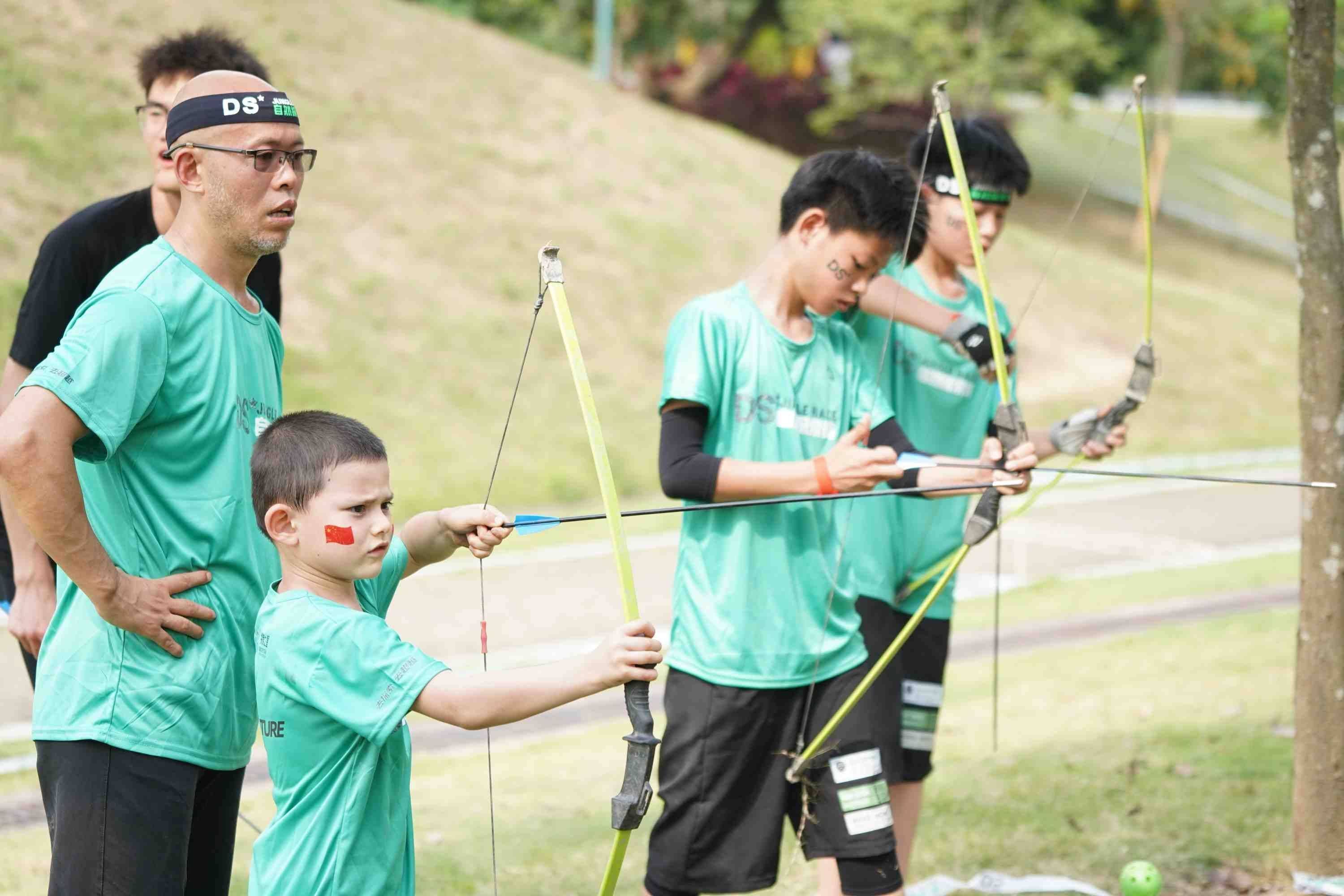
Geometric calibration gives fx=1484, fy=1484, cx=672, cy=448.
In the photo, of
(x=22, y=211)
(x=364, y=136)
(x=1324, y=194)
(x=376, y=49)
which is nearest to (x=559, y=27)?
(x=376, y=49)

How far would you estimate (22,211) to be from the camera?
15.6 meters

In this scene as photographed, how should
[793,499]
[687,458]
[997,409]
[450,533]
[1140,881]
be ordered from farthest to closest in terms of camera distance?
[1140,881] → [997,409] → [687,458] → [793,499] → [450,533]

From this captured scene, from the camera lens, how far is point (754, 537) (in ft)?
11.5

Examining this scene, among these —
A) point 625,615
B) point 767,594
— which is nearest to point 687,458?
point 767,594

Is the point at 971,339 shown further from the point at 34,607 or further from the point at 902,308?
the point at 34,607

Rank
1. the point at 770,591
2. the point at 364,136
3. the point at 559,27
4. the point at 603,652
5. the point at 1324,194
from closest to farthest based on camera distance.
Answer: the point at 603,652
the point at 770,591
the point at 1324,194
the point at 364,136
the point at 559,27

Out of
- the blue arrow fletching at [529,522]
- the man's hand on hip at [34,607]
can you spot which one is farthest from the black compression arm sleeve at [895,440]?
the man's hand on hip at [34,607]

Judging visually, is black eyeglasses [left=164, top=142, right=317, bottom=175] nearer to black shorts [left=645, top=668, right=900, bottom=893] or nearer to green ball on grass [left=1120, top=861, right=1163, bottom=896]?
black shorts [left=645, top=668, right=900, bottom=893]

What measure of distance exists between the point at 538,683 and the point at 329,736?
401 millimetres

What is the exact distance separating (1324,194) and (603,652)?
308 cm

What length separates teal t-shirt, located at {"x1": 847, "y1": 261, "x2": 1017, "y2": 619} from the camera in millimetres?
4086

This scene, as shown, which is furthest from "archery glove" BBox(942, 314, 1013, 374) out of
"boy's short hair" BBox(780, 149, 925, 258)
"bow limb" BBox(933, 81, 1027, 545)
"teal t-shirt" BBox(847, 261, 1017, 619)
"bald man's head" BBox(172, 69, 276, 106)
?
"bald man's head" BBox(172, 69, 276, 106)

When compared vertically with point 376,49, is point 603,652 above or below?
below

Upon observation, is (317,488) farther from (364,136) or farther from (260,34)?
(260,34)
